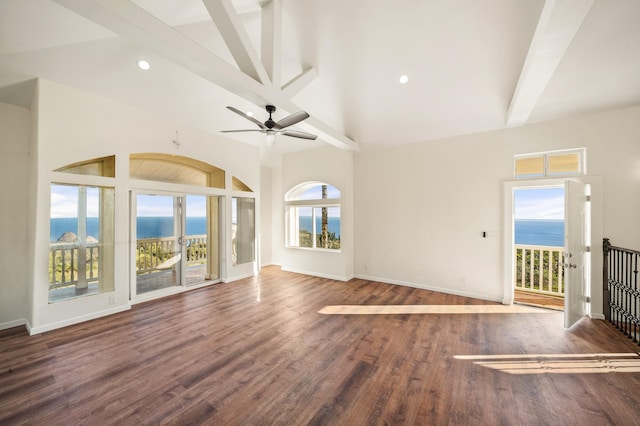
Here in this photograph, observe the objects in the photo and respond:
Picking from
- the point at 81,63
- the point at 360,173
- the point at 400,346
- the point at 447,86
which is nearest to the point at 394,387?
the point at 400,346

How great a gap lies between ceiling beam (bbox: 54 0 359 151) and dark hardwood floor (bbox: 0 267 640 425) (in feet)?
10.1

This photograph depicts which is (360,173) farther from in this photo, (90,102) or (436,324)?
(90,102)

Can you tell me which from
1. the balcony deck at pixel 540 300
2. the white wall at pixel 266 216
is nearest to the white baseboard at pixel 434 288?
the balcony deck at pixel 540 300

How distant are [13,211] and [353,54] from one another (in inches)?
214

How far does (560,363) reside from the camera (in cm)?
259

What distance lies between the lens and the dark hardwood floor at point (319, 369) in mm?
1950

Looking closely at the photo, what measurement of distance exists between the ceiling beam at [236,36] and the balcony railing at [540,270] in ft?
19.0

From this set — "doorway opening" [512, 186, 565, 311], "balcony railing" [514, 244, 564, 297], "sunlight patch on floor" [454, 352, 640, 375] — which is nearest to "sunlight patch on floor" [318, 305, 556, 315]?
"doorway opening" [512, 186, 565, 311]

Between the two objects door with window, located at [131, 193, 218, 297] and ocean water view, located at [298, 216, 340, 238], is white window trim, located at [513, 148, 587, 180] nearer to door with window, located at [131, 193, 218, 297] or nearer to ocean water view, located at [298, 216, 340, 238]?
ocean water view, located at [298, 216, 340, 238]

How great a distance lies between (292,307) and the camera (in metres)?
4.18

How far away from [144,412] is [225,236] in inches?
156

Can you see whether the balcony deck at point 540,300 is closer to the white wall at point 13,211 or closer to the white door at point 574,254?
the white door at point 574,254

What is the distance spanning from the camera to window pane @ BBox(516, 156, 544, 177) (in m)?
4.15

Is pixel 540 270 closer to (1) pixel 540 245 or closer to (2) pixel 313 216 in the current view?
(1) pixel 540 245
